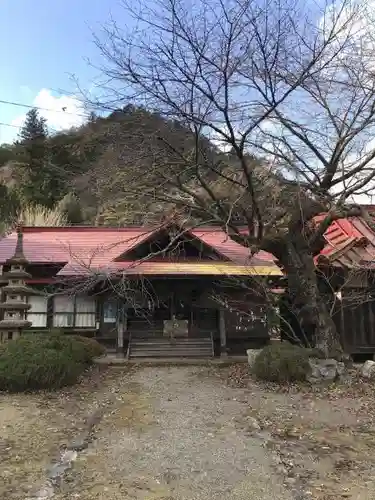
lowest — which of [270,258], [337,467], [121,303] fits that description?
[337,467]

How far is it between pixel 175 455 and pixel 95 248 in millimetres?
11680

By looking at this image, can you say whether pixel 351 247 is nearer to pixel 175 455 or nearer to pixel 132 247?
pixel 132 247

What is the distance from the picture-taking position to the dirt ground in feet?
17.3

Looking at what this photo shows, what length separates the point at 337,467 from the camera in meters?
5.97

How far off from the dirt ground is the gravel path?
0.5 inches

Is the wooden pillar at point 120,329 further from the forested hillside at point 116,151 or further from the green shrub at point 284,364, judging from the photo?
the green shrub at point 284,364

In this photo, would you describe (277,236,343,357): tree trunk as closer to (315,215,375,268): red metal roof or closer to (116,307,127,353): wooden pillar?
(315,215,375,268): red metal roof

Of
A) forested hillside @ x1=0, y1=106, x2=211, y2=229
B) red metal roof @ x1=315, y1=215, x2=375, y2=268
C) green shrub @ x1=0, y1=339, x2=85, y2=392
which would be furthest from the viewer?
red metal roof @ x1=315, y1=215, x2=375, y2=268

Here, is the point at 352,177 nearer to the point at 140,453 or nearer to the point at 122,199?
the point at 122,199

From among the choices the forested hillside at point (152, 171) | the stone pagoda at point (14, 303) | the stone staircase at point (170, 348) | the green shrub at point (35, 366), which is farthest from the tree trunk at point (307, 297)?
the stone pagoda at point (14, 303)

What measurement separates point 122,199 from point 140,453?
6.87 metres

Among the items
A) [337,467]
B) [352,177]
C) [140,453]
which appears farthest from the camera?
[352,177]

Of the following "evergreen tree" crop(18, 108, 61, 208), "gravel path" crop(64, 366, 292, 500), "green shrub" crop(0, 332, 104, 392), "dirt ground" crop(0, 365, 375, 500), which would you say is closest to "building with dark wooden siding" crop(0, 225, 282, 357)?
"dirt ground" crop(0, 365, 375, 500)

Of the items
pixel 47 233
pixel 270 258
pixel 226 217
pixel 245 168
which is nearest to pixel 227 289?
pixel 270 258
